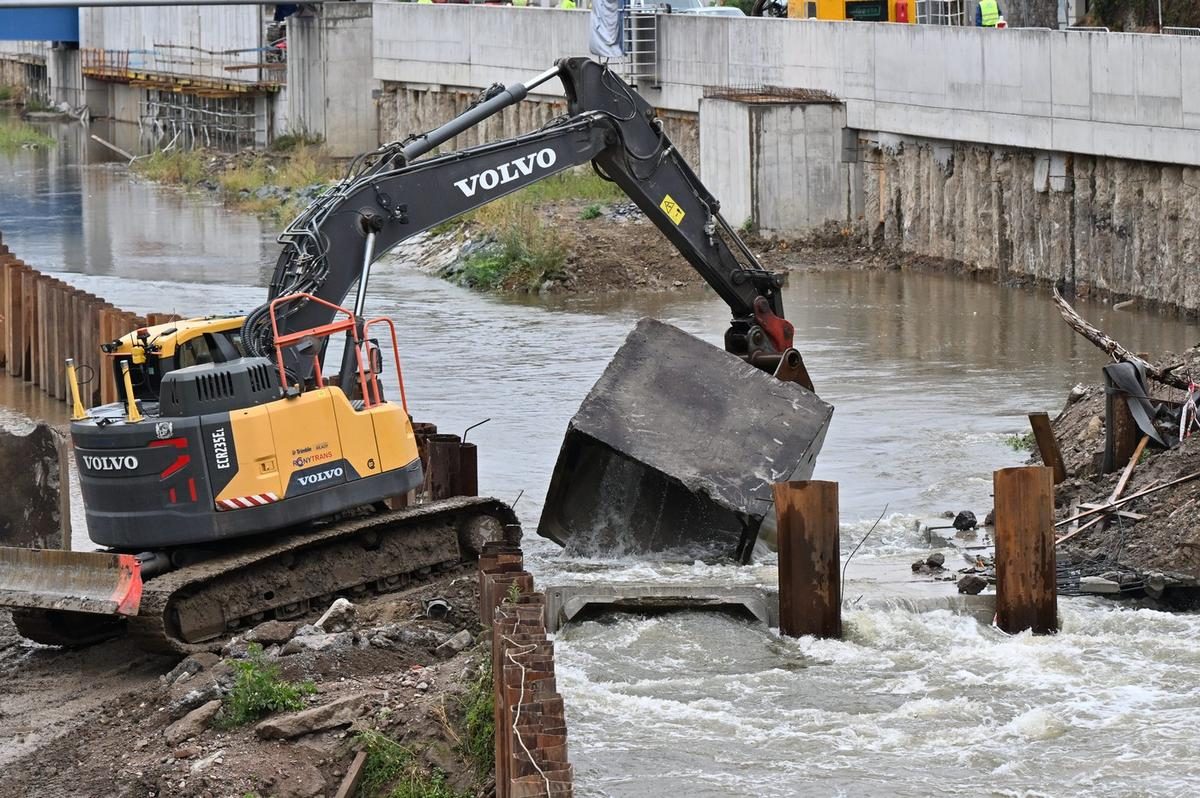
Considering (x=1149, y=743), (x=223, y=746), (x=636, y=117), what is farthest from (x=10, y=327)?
(x=1149, y=743)

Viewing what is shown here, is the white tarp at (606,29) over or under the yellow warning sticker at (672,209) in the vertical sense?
over

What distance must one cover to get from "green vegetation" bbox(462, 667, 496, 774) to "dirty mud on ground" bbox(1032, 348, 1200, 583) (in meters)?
6.00

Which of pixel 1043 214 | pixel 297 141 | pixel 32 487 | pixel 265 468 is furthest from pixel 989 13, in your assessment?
pixel 297 141

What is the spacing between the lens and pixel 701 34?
1646 inches

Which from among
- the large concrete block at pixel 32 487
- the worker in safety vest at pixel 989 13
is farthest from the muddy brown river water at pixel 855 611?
the worker in safety vest at pixel 989 13

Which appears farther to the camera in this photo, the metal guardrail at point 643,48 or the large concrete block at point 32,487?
the metal guardrail at point 643,48

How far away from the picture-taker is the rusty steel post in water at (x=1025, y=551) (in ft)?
46.2

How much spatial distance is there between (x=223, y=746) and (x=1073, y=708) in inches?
216

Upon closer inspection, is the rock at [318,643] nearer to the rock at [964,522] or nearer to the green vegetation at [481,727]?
the green vegetation at [481,727]

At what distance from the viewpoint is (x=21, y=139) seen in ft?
246

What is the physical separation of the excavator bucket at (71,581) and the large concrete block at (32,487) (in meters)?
1.91

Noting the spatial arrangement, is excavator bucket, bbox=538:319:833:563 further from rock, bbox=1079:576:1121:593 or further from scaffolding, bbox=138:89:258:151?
scaffolding, bbox=138:89:258:151

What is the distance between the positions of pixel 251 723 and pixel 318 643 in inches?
57.2

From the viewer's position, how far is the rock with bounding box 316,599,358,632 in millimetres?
14156
